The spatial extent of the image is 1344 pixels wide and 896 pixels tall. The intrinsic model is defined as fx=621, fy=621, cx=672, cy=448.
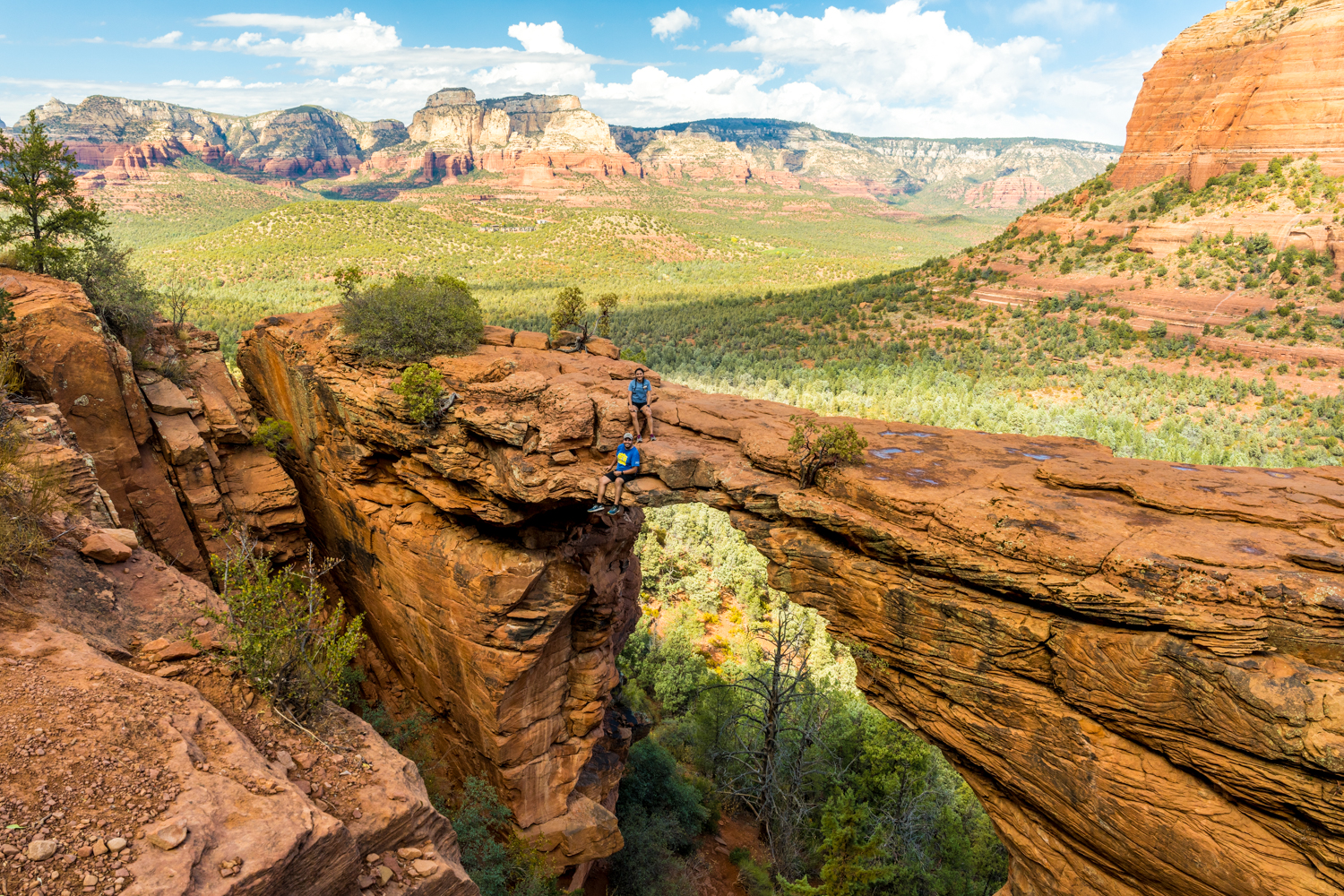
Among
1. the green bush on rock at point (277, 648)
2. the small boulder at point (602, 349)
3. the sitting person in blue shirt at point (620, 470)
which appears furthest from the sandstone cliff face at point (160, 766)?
the small boulder at point (602, 349)

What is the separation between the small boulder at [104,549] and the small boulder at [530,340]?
9875 mm

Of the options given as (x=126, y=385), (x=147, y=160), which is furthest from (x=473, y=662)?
(x=147, y=160)

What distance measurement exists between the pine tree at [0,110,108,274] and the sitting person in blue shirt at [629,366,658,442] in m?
14.8

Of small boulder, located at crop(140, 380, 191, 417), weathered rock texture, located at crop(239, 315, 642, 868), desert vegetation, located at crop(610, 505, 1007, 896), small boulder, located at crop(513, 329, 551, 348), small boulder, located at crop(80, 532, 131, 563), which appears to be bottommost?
desert vegetation, located at crop(610, 505, 1007, 896)

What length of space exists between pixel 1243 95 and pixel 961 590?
62973mm

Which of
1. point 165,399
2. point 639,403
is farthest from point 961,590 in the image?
point 165,399

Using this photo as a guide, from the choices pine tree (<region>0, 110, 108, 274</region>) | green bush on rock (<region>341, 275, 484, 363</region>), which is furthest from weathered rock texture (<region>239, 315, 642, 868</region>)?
pine tree (<region>0, 110, 108, 274</region>)

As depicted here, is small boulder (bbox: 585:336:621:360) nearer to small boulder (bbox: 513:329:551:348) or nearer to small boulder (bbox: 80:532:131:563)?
small boulder (bbox: 513:329:551:348)

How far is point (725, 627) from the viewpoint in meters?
32.5

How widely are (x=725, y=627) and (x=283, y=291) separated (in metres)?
63.0

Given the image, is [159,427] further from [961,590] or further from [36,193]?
[961,590]

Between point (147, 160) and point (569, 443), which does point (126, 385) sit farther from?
point (147, 160)

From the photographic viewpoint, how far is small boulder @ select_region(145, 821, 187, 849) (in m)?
4.96

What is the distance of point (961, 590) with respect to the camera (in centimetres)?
913
